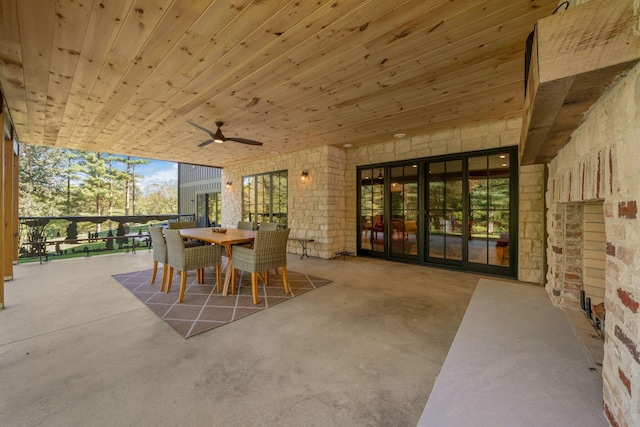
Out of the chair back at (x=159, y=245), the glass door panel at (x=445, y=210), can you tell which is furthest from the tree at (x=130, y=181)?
the glass door panel at (x=445, y=210)

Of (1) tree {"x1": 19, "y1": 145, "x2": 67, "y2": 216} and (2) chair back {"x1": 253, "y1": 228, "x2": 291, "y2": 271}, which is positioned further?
(1) tree {"x1": 19, "y1": 145, "x2": 67, "y2": 216}

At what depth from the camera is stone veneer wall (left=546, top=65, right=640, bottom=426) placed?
957mm

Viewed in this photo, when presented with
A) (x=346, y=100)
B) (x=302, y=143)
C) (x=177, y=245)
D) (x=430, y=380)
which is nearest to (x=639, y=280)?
(x=430, y=380)

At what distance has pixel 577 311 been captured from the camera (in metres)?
2.45

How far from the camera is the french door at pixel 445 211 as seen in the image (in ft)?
12.9

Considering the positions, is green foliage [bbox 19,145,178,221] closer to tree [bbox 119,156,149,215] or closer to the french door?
tree [bbox 119,156,149,215]

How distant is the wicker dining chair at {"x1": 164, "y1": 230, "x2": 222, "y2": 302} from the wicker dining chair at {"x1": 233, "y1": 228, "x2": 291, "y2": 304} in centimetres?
35

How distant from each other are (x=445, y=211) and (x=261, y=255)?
3340 mm

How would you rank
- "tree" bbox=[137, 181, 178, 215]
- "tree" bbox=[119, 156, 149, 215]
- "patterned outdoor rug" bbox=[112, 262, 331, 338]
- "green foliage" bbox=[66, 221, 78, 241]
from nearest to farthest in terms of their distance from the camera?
"patterned outdoor rug" bbox=[112, 262, 331, 338] < "green foliage" bbox=[66, 221, 78, 241] < "tree" bbox=[119, 156, 149, 215] < "tree" bbox=[137, 181, 178, 215]

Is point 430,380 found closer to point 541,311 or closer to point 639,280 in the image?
point 639,280

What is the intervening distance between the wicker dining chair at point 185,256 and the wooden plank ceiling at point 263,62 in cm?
174

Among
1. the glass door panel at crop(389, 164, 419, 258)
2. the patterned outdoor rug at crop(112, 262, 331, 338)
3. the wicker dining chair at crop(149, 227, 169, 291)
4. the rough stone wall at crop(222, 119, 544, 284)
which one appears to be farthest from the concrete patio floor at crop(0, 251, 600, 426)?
the glass door panel at crop(389, 164, 419, 258)

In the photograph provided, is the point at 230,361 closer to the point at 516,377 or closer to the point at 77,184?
the point at 516,377

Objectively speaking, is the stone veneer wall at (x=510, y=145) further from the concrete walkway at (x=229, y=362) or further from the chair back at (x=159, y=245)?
the chair back at (x=159, y=245)
